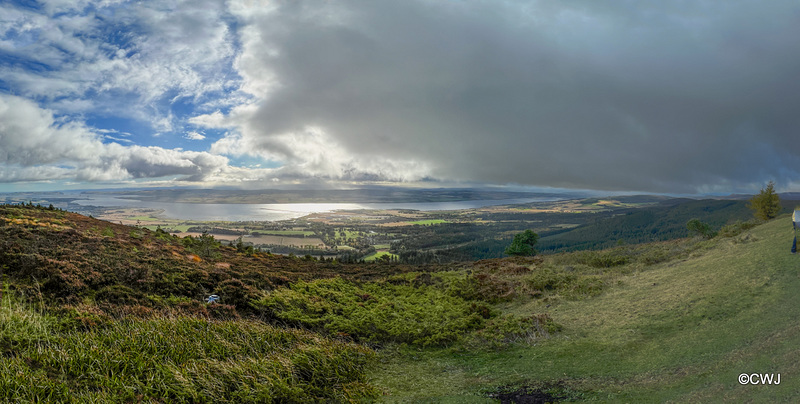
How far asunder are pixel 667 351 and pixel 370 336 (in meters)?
6.76

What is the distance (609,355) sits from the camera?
702 centimetres

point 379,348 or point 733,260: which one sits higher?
point 733,260

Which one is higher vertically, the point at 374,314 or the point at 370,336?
the point at 374,314

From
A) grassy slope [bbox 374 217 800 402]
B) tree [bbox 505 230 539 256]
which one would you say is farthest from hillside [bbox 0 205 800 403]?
tree [bbox 505 230 539 256]

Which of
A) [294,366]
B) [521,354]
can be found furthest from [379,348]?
[521,354]

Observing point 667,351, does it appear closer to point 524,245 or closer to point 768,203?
point 524,245

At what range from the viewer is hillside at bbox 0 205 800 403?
567 centimetres

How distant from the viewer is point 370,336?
9.32 meters

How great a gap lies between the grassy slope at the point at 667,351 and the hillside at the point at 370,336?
41 mm

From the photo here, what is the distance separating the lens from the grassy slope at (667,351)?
5180 mm

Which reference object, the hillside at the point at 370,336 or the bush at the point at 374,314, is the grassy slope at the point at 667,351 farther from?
the bush at the point at 374,314

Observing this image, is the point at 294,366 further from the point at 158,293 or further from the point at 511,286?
the point at 511,286

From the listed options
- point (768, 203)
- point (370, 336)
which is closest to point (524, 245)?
point (768, 203)

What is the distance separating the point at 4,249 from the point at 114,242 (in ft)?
14.2
